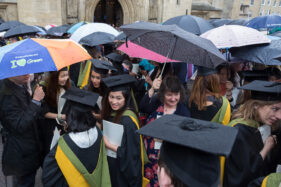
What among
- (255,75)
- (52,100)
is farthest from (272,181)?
(52,100)

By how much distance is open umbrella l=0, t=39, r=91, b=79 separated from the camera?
1813 mm

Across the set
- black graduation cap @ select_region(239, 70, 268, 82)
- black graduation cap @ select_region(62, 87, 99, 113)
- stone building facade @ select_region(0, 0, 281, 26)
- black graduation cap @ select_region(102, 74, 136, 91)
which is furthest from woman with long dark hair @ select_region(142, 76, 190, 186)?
stone building facade @ select_region(0, 0, 281, 26)

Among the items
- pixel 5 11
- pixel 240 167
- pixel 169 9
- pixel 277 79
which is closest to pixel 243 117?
pixel 240 167

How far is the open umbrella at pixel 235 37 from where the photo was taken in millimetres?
3127

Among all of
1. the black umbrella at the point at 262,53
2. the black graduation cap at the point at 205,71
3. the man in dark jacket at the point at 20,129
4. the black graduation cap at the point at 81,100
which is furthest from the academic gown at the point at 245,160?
the man in dark jacket at the point at 20,129

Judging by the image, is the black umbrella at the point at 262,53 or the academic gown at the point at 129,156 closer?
the academic gown at the point at 129,156

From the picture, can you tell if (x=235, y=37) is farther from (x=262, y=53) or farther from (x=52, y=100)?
(x=52, y=100)

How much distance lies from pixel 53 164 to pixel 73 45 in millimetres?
1421

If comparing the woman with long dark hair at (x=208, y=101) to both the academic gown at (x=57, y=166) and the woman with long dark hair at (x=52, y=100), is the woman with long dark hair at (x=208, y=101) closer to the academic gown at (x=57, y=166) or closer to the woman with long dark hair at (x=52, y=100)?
the academic gown at (x=57, y=166)

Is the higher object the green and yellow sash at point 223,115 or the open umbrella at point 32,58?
the open umbrella at point 32,58

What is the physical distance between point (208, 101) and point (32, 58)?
1983 millimetres

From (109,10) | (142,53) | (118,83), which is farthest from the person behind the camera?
(109,10)

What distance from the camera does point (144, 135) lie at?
1254mm

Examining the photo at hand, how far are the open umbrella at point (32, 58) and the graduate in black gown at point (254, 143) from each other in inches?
71.2
